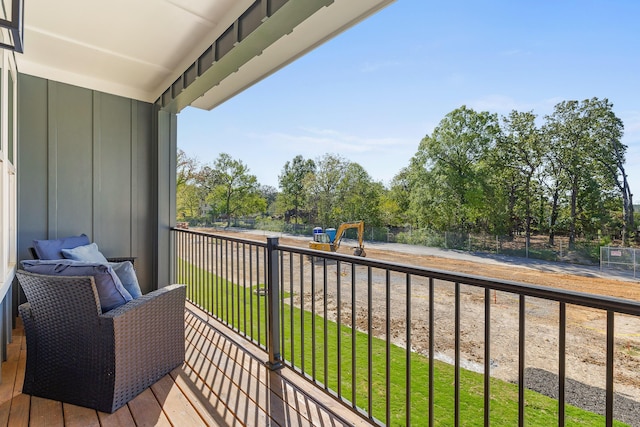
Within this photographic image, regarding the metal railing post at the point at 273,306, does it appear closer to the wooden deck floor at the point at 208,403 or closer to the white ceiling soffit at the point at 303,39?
the wooden deck floor at the point at 208,403

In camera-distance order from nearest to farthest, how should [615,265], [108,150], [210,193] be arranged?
1. [108,150]
2. [615,265]
3. [210,193]

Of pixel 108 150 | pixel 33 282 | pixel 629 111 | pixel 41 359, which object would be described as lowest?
pixel 41 359

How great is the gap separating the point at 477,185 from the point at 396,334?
20.8m

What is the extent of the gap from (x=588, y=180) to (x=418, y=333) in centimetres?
1930

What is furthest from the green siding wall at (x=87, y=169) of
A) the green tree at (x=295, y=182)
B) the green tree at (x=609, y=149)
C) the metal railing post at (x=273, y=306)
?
the green tree at (x=295, y=182)

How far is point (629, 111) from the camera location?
2189cm

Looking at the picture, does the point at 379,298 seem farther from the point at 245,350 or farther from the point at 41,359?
the point at 41,359

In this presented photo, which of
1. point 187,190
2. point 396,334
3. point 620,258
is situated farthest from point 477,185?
point 396,334

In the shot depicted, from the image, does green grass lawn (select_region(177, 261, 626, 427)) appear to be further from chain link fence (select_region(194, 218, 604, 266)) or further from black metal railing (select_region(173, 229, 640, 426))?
chain link fence (select_region(194, 218, 604, 266))

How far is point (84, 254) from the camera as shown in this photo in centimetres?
276

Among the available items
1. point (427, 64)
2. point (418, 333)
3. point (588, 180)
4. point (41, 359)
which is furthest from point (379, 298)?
point (427, 64)

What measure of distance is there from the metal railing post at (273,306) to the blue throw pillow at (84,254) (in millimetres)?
1579

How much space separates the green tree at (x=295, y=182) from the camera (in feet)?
95.7

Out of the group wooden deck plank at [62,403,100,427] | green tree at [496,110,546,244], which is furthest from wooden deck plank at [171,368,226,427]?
green tree at [496,110,546,244]
